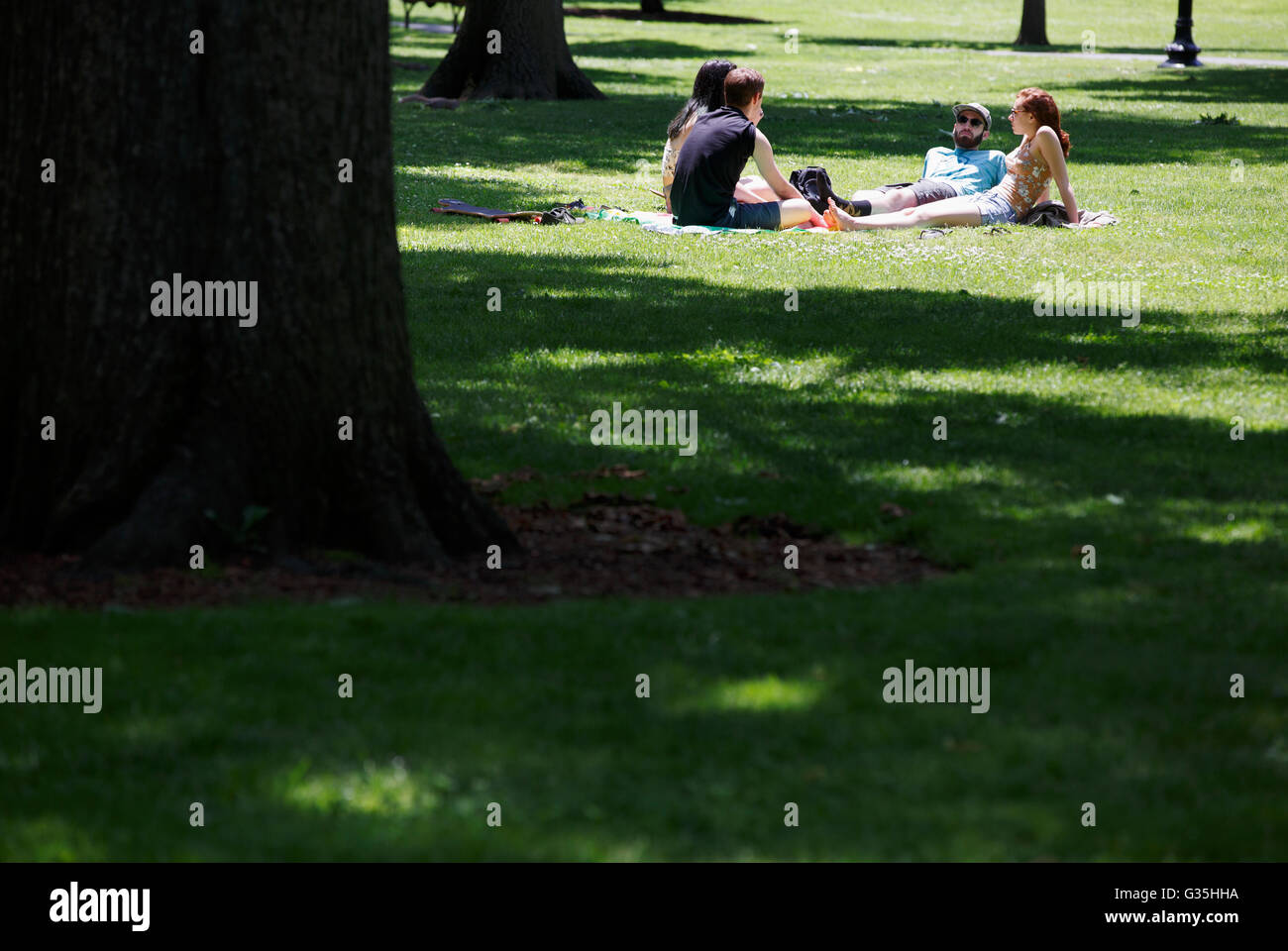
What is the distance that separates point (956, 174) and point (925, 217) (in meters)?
0.94

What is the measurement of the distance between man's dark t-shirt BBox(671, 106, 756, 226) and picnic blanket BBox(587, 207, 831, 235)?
16 cm

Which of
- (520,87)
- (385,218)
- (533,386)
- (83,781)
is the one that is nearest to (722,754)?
(83,781)

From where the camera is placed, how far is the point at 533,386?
9.59 metres

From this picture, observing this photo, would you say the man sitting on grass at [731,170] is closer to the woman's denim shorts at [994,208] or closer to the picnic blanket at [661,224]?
the picnic blanket at [661,224]

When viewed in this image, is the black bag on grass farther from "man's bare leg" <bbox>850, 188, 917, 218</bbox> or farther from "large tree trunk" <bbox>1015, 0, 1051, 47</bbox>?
"large tree trunk" <bbox>1015, 0, 1051, 47</bbox>

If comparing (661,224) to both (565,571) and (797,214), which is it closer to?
(797,214)

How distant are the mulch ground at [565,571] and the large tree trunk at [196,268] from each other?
163 millimetres

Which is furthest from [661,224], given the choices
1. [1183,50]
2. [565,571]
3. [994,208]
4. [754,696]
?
[1183,50]

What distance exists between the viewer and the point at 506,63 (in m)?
28.2

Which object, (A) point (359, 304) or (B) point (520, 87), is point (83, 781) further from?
(B) point (520, 87)

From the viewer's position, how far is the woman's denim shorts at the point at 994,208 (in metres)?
15.6

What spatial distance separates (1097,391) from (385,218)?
479 cm

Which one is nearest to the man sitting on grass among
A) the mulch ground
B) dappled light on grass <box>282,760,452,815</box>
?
the mulch ground
